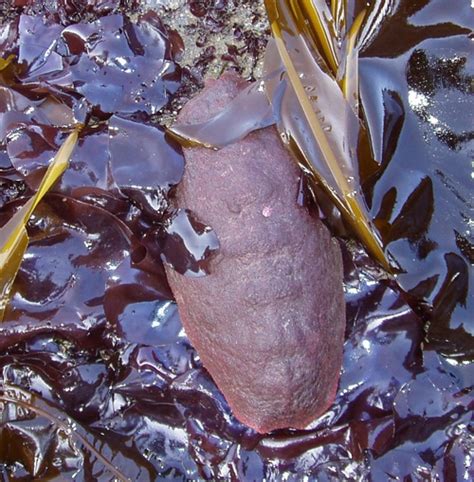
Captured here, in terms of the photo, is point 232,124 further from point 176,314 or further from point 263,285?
point 176,314

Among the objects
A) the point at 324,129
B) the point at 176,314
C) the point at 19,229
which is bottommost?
the point at 176,314

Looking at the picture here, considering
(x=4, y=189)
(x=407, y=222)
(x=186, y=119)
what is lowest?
(x=4, y=189)

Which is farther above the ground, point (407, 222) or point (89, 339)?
point (407, 222)

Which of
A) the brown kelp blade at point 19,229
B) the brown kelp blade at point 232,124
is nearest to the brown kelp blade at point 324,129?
the brown kelp blade at point 232,124

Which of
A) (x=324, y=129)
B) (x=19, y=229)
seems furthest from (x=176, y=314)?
(x=324, y=129)

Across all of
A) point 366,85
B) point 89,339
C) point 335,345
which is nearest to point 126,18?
point 366,85

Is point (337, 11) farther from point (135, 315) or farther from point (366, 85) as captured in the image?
point (135, 315)
